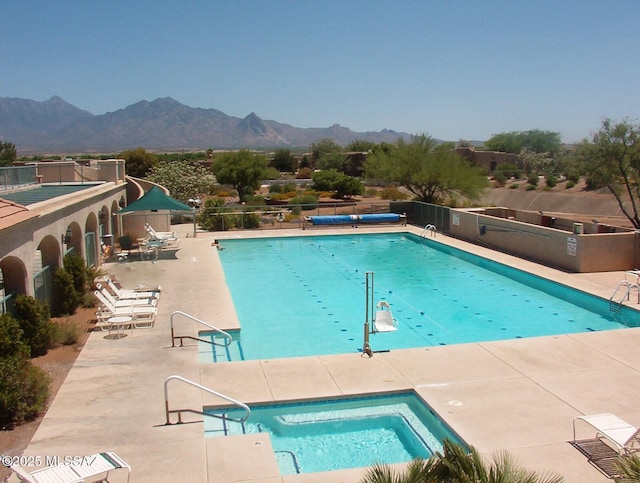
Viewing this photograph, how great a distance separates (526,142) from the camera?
387 ft

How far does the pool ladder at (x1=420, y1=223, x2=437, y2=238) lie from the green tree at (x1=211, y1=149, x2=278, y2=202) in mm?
17297

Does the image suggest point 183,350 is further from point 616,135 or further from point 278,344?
point 616,135

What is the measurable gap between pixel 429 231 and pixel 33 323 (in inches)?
768

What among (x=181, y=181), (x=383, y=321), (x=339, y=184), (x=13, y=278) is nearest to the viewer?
(x=13, y=278)

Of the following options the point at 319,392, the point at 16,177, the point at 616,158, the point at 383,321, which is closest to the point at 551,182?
the point at 616,158

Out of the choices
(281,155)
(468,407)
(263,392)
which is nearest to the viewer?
(468,407)

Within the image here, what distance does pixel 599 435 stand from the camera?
25.7ft

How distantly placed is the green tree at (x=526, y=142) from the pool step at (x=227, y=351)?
4235 inches

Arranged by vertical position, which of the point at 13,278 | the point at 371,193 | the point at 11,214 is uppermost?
the point at 11,214

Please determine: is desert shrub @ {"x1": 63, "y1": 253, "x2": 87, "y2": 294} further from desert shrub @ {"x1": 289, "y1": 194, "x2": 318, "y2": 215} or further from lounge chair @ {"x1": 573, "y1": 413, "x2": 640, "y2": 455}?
desert shrub @ {"x1": 289, "y1": 194, "x2": 318, "y2": 215}

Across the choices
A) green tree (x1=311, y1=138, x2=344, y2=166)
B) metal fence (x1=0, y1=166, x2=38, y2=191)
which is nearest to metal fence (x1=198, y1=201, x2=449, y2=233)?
metal fence (x1=0, y1=166, x2=38, y2=191)

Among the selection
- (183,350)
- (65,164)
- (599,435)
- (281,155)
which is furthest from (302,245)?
(281,155)

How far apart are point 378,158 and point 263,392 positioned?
28.3m

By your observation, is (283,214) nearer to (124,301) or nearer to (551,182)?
(124,301)
